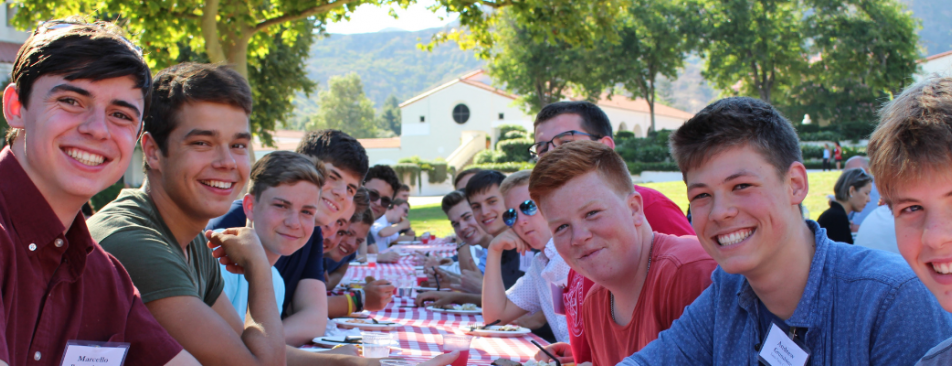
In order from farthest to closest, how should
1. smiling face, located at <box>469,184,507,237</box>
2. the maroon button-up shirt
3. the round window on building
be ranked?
the round window on building < smiling face, located at <box>469,184,507,237</box> < the maroon button-up shirt

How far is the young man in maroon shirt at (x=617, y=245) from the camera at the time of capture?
2.09m

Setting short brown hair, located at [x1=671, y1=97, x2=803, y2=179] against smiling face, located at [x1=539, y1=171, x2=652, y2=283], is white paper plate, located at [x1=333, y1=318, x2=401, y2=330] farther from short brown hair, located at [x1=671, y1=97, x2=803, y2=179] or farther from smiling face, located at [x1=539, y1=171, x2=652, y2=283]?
short brown hair, located at [x1=671, y1=97, x2=803, y2=179]

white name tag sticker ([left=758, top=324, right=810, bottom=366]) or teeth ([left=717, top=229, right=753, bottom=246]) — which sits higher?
teeth ([left=717, top=229, right=753, bottom=246])

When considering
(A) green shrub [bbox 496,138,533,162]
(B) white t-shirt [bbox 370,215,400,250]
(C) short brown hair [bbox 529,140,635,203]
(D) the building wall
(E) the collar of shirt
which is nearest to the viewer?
(C) short brown hair [bbox 529,140,635,203]

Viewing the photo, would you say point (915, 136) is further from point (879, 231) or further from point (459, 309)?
point (879, 231)

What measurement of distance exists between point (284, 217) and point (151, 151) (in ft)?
3.12

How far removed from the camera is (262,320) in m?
2.32

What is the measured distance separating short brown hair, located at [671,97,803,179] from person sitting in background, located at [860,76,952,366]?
44 centimetres

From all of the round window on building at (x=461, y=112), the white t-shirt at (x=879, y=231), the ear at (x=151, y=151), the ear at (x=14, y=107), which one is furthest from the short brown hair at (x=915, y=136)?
the round window on building at (x=461, y=112)

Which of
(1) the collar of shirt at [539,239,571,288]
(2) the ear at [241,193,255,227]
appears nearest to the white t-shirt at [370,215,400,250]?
(1) the collar of shirt at [539,239,571,288]

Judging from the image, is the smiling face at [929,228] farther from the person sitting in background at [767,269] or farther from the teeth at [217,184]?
the teeth at [217,184]

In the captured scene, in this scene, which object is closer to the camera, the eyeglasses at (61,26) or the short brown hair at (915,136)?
the short brown hair at (915,136)

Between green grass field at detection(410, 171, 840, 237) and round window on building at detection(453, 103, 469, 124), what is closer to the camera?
green grass field at detection(410, 171, 840, 237)

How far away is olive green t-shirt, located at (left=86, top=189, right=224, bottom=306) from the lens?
6.45 ft
